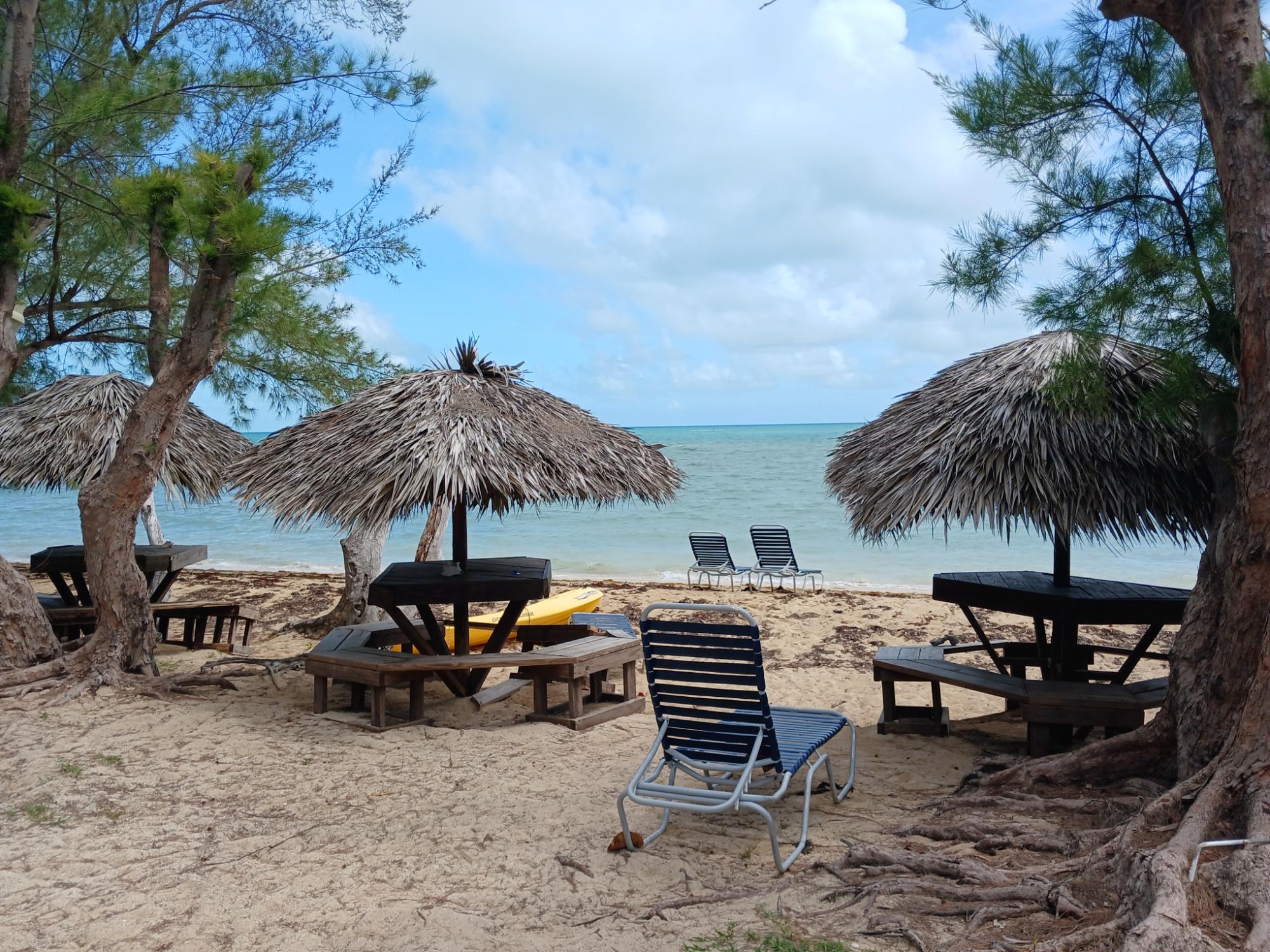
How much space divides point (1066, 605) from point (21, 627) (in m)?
6.41

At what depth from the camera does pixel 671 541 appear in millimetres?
21547

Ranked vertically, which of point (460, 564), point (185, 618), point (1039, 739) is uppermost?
point (460, 564)

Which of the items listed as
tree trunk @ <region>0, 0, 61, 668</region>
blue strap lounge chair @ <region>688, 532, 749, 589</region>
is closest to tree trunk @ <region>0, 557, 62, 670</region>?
tree trunk @ <region>0, 0, 61, 668</region>

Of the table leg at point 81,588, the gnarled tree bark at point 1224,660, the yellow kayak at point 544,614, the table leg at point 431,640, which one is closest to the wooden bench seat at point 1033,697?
the gnarled tree bark at point 1224,660

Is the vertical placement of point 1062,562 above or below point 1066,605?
above

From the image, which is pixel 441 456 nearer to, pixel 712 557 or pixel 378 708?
pixel 378 708

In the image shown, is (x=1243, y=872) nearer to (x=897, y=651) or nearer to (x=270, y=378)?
(x=897, y=651)

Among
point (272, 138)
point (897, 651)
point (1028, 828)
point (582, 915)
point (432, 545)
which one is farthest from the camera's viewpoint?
point (432, 545)

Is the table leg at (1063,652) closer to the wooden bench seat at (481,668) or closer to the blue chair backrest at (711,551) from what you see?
the wooden bench seat at (481,668)

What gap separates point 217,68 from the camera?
7.62 meters

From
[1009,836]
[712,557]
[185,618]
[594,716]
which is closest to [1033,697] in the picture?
[1009,836]

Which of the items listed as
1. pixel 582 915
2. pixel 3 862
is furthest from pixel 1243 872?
pixel 3 862

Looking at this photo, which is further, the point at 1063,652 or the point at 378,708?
the point at 378,708

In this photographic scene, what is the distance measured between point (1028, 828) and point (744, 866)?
1061mm
